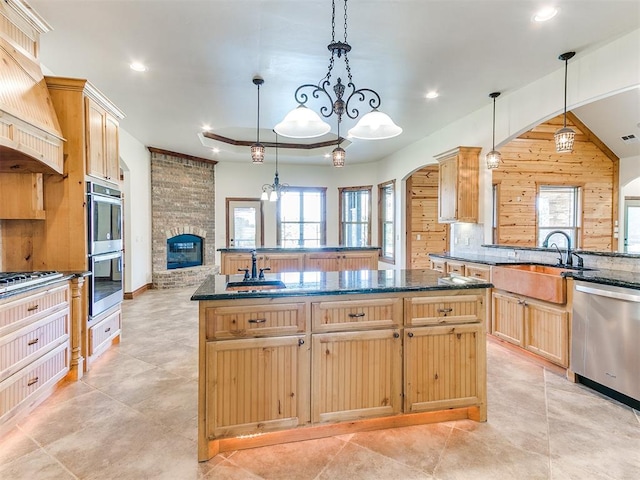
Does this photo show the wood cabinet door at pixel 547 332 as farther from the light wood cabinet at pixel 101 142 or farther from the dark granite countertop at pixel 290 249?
the light wood cabinet at pixel 101 142

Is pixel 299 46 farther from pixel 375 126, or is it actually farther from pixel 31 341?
pixel 31 341

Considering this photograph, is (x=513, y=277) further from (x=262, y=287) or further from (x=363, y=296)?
(x=262, y=287)

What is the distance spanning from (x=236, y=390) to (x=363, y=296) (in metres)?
0.90

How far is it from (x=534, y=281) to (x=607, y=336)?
69cm

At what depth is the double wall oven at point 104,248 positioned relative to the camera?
3.05m

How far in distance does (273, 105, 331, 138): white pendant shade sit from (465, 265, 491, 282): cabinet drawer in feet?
8.32

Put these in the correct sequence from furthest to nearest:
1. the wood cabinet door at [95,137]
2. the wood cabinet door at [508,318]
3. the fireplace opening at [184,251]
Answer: the fireplace opening at [184,251], the wood cabinet door at [508,318], the wood cabinet door at [95,137]

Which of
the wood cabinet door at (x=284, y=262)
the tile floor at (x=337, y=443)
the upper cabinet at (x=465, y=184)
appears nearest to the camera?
the tile floor at (x=337, y=443)

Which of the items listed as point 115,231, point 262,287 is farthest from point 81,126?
point 262,287

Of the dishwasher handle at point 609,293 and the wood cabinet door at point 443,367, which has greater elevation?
the dishwasher handle at point 609,293

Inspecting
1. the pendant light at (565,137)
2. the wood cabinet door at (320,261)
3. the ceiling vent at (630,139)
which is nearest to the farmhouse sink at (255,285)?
the pendant light at (565,137)

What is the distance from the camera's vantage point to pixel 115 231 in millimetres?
3555

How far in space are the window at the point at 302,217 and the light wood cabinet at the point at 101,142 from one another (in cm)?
515

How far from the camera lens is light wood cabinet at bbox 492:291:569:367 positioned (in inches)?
114
